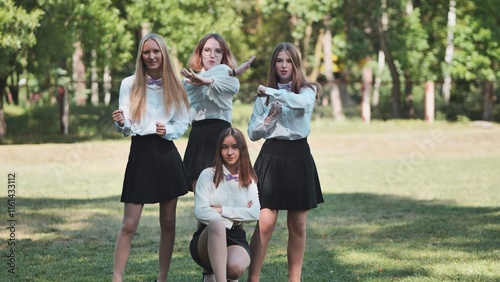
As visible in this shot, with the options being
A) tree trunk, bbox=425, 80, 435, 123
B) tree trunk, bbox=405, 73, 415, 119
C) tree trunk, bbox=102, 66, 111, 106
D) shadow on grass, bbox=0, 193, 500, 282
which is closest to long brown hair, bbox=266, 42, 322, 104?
shadow on grass, bbox=0, 193, 500, 282

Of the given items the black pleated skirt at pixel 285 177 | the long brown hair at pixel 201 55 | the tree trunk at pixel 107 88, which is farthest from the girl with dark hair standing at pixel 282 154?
the tree trunk at pixel 107 88

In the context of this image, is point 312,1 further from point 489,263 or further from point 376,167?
point 489,263

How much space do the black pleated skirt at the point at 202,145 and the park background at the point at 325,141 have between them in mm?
965

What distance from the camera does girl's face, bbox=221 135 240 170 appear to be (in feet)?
22.8

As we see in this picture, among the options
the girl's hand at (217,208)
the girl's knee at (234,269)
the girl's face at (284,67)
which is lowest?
the girl's knee at (234,269)

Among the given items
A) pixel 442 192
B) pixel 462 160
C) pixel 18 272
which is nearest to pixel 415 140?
pixel 462 160

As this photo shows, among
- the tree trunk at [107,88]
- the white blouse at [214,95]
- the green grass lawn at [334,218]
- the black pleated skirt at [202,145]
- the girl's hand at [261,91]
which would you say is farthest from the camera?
the tree trunk at [107,88]

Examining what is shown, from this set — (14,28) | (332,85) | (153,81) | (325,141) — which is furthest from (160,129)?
(332,85)

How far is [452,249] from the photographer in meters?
10.0

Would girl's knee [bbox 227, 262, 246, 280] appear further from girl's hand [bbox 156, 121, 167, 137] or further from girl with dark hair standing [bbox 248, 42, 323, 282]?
girl's hand [bbox 156, 121, 167, 137]

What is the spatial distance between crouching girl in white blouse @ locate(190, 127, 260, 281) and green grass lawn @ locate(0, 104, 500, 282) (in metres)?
1.29

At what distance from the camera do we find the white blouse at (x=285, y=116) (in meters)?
7.24

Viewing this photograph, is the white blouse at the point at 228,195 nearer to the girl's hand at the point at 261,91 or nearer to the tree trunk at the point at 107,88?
the girl's hand at the point at 261,91

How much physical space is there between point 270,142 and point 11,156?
671 inches
